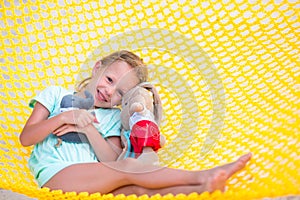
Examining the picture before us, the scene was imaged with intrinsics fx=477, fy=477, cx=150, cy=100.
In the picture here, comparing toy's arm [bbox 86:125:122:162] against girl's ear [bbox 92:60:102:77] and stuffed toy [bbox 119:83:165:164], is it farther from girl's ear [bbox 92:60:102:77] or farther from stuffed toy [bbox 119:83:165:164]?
girl's ear [bbox 92:60:102:77]

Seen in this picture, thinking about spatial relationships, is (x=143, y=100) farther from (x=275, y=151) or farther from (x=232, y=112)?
(x=275, y=151)

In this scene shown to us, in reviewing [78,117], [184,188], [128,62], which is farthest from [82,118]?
[184,188]

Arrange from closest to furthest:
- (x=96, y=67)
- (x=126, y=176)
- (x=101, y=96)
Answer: (x=126, y=176)
(x=101, y=96)
(x=96, y=67)

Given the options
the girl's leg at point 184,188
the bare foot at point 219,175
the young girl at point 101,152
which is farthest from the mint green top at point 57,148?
the bare foot at point 219,175

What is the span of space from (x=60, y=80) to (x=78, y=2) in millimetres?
261

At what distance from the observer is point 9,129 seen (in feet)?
4.43

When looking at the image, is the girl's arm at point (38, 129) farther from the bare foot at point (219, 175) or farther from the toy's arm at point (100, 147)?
the bare foot at point (219, 175)

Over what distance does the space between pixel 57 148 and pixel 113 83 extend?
23 cm

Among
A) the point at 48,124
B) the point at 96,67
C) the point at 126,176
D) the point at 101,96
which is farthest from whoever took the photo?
the point at 96,67

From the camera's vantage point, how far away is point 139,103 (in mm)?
1233

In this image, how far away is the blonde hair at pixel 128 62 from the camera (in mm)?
1343

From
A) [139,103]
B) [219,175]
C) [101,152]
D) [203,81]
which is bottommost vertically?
[219,175]

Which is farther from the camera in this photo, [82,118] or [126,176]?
[82,118]

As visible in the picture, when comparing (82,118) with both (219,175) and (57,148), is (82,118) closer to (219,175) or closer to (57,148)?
(57,148)
